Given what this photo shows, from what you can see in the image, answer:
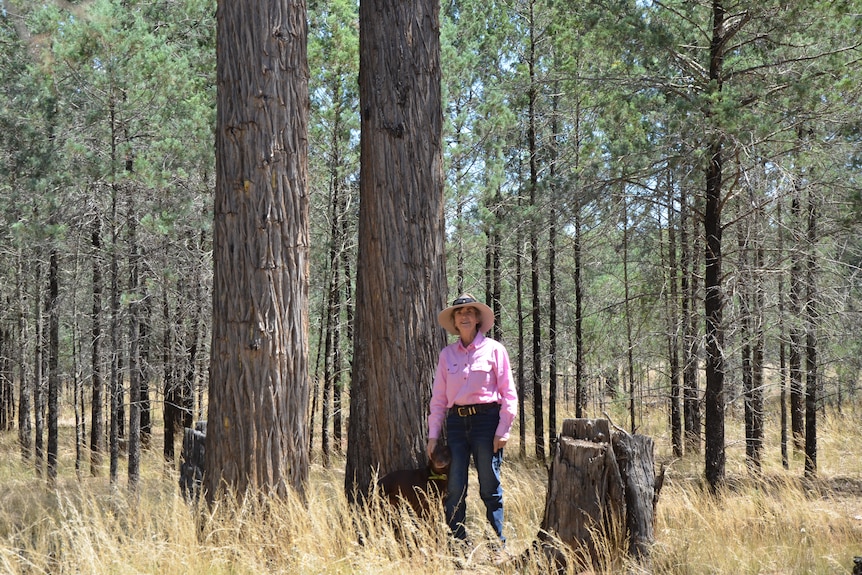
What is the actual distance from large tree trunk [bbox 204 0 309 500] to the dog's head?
2.94 ft

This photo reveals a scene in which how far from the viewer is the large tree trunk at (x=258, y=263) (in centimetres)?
496

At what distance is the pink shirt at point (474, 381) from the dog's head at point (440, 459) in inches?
4.2

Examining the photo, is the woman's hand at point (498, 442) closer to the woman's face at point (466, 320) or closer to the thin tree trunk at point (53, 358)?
the woman's face at point (466, 320)

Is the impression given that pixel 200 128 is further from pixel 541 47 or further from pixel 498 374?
pixel 498 374

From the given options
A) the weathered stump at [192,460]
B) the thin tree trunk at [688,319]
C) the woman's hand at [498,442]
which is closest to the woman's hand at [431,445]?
the woman's hand at [498,442]

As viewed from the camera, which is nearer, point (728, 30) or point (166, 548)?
point (166, 548)

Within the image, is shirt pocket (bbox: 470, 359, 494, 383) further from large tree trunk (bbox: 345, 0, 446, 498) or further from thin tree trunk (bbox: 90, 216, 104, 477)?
thin tree trunk (bbox: 90, 216, 104, 477)

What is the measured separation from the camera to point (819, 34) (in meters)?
8.26

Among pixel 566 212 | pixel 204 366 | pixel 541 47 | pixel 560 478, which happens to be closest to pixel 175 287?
pixel 204 366

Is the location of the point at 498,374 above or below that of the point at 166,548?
above

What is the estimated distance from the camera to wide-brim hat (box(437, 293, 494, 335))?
5188 millimetres

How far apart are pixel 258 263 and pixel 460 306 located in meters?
1.41

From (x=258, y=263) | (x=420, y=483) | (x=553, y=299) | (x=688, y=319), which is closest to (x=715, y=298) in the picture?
(x=688, y=319)

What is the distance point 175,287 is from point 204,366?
2.80 metres
